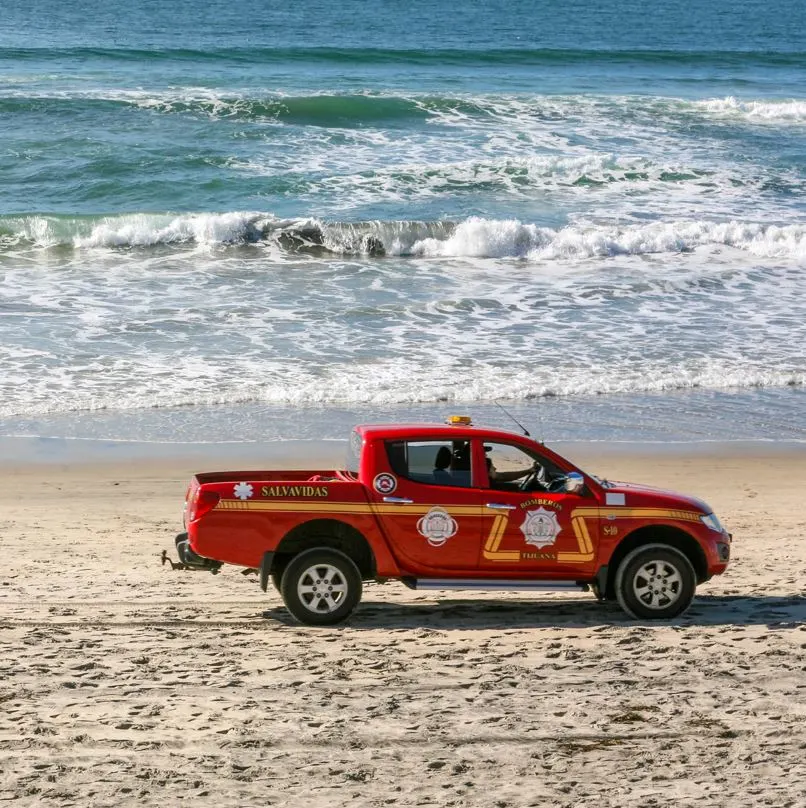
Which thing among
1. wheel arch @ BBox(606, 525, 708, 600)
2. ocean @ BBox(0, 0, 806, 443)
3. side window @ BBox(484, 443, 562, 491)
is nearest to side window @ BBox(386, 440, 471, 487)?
side window @ BBox(484, 443, 562, 491)

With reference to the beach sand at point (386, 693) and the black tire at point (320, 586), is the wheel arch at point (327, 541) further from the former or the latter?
the beach sand at point (386, 693)

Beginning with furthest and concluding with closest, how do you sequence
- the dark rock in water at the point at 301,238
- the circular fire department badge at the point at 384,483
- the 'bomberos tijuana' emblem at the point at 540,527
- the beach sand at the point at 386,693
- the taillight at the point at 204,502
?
the dark rock in water at the point at 301,238
the 'bomberos tijuana' emblem at the point at 540,527
the circular fire department badge at the point at 384,483
the taillight at the point at 204,502
the beach sand at the point at 386,693

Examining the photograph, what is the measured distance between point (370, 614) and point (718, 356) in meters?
9.71

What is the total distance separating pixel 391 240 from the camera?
2397 cm

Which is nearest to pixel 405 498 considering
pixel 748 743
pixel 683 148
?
pixel 748 743

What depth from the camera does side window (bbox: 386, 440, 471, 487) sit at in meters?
8.45

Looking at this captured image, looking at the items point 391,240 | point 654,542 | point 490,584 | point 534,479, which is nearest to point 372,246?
point 391,240

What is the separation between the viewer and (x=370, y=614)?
8.70 m

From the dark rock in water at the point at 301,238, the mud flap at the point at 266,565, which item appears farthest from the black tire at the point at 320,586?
the dark rock in water at the point at 301,238

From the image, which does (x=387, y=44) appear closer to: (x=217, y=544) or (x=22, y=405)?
(x=22, y=405)

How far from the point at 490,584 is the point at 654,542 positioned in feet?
3.83

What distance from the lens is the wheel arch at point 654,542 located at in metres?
8.59

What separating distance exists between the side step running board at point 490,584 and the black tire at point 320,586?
1.42ft

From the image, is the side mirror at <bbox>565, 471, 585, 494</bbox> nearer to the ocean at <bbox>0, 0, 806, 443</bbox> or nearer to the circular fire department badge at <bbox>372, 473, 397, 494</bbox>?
the circular fire department badge at <bbox>372, 473, 397, 494</bbox>
